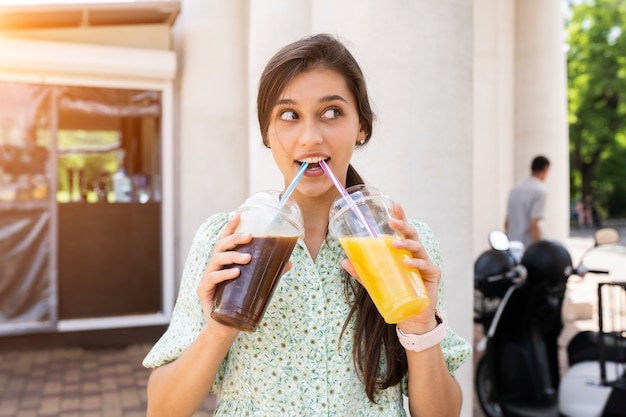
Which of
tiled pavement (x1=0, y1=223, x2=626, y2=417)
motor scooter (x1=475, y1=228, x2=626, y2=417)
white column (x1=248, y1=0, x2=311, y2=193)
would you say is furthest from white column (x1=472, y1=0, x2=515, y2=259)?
white column (x1=248, y1=0, x2=311, y2=193)

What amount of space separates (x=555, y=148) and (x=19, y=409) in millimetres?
8466

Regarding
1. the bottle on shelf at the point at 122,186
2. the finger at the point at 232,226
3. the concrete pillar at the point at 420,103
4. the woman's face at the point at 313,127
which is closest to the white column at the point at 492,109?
the bottle on shelf at the point at 122,186

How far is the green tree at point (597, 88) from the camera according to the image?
28.2 m

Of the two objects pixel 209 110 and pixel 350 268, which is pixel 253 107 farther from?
pixel 209 110

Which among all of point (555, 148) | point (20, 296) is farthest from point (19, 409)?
point (555, 148)

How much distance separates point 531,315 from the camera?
174 inches

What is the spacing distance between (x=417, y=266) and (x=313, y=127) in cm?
40

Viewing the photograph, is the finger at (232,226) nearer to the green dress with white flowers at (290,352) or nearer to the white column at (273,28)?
the green dress with white flowers at (290,352)

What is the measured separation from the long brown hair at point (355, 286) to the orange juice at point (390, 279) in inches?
5.5

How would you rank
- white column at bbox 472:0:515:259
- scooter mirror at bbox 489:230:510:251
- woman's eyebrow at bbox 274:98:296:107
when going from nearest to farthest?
1. woman's eyebrow at bbox 274:98:296:107
2. scooter mirror at bbox 489:230:510:251
3. white column at bbox 472:0:515:259

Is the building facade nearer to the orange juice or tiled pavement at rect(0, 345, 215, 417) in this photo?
tiled pavement at rect(0, 345, 215, 417)

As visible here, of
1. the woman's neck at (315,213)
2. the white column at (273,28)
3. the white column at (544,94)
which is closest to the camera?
the woman's neck at (315,213)

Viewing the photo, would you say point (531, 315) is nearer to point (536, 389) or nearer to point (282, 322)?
point (536, 389)

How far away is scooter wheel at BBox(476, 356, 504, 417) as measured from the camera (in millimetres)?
4531
